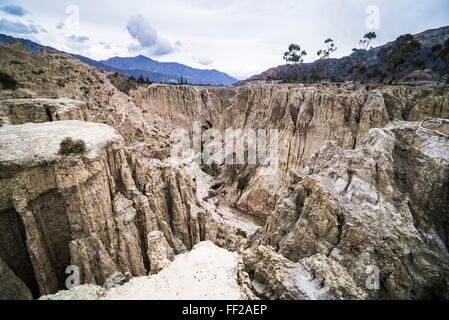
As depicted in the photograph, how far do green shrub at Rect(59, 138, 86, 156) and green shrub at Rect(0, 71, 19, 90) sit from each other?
16.9 metres

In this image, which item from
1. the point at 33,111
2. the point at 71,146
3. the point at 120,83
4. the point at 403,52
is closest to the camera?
the point at 71,146

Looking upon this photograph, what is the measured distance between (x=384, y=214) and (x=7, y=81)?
32418mm

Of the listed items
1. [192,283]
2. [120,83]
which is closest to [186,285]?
[192,283]

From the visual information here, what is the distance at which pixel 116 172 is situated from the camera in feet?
46.0

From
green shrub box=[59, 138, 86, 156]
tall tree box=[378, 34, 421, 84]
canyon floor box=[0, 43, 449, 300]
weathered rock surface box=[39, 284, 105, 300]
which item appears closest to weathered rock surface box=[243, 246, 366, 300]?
canyon floor box=[0, 43, 449, 300]

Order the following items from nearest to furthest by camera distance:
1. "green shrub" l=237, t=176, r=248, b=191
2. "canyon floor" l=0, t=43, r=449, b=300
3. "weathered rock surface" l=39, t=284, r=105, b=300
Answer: "canyon floor" l=0, t=43, r=449, b=300 < "weathered rock surface" l=39, t=284, r=105, b=300 < "green shrub" l=237, t=176, r=248, b=191

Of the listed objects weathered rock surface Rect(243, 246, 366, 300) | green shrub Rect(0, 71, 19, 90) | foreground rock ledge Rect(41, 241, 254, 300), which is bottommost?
foreground rock ledge Rect(41, 241, 254, 300)

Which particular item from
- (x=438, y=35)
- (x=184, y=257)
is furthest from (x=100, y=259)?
(x=438, y=35)

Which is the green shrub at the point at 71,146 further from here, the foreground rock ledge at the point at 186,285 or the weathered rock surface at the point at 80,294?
the foreground rock ledge at the point at 186,285

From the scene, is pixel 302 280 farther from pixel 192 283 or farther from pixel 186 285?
pixel 186 285

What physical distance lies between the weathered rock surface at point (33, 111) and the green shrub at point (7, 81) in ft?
20.5

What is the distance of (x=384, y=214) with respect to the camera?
8406 mm

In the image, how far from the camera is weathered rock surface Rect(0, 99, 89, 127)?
1537cm

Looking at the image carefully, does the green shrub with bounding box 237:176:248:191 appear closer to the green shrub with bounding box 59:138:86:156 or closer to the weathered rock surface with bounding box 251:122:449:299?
the weathered rock surface with bounding box 251:122:449:299
